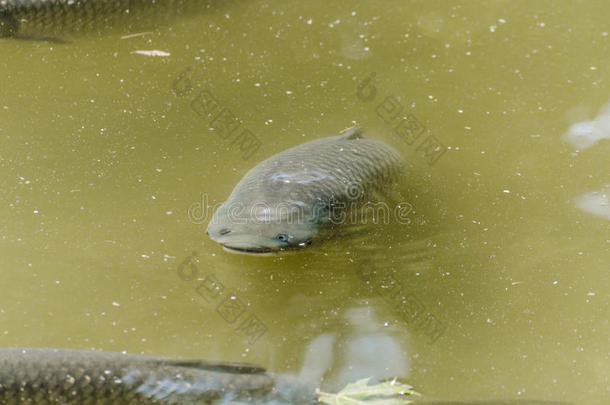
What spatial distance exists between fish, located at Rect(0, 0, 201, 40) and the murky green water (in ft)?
0.23

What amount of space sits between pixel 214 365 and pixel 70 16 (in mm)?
3197

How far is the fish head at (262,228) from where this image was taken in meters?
3.09

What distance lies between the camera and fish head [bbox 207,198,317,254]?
10.1 ft

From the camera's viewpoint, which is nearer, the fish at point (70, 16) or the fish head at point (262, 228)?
the fish head at point (262, 228)

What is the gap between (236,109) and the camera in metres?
4.41

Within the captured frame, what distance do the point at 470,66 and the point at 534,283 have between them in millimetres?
1921

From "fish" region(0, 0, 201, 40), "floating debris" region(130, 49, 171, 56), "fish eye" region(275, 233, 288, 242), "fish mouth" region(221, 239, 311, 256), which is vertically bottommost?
"fish mouth" region(221, 239, 311, 256)

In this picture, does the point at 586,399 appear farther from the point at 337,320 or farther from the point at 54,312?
the point at 54,312

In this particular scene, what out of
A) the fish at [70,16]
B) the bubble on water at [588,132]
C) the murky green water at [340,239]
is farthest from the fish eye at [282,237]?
the fish at [70,16]

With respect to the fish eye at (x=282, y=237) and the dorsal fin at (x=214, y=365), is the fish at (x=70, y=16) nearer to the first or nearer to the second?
the fish eye at (x=282, y=237)

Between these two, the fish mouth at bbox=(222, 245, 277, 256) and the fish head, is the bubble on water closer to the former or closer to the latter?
the fish head

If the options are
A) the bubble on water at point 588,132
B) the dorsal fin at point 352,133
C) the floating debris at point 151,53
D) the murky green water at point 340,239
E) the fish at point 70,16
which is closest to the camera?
the murky green water at point 340,239

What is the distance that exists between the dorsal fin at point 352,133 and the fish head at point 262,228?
2.51ft

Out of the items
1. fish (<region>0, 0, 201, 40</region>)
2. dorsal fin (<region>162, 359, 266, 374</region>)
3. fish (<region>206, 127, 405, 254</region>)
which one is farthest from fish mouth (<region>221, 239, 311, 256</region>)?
fish (<region>0, 0, 201, 40</region>)
